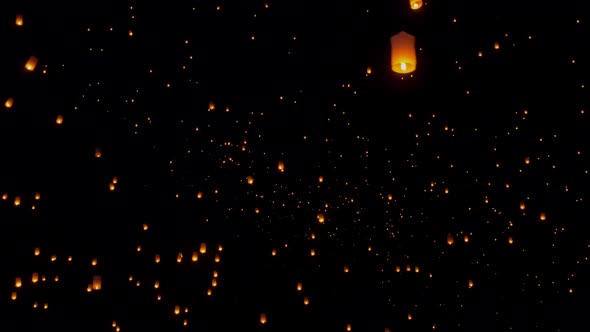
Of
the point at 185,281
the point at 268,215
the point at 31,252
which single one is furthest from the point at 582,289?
the point at 31,252

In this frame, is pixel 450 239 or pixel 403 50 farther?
pixel 450 239

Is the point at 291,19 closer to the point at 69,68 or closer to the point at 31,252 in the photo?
the point at 69,68

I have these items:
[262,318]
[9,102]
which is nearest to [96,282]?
[262,318]

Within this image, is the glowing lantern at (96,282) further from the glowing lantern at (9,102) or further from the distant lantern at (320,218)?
the distant lantern at (320,218)

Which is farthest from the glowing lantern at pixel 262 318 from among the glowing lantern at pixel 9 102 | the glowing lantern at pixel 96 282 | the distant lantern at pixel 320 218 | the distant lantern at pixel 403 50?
the glowing lantern at pixel 9 102

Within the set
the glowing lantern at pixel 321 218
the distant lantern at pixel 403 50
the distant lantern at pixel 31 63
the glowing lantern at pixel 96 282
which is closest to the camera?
the distant lantern at pixel 403 50

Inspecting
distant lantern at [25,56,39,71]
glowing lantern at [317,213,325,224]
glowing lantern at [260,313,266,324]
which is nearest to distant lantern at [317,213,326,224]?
glowing lantern at [317,213,325,224]

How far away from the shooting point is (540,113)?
3148 millimetres

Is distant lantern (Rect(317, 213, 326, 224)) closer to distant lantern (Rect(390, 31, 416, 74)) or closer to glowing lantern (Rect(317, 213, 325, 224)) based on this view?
glowing lantern (Rect(317, 213, 325, 224))

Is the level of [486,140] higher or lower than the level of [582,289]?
higher

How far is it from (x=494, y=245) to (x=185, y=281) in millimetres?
1491

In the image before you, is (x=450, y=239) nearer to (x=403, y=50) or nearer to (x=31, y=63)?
(x=403, y=50)

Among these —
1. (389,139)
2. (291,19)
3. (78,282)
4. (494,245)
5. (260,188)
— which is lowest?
(78,282)

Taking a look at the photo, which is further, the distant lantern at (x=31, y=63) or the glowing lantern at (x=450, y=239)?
the glowing lantern at (x=450, y=239)
